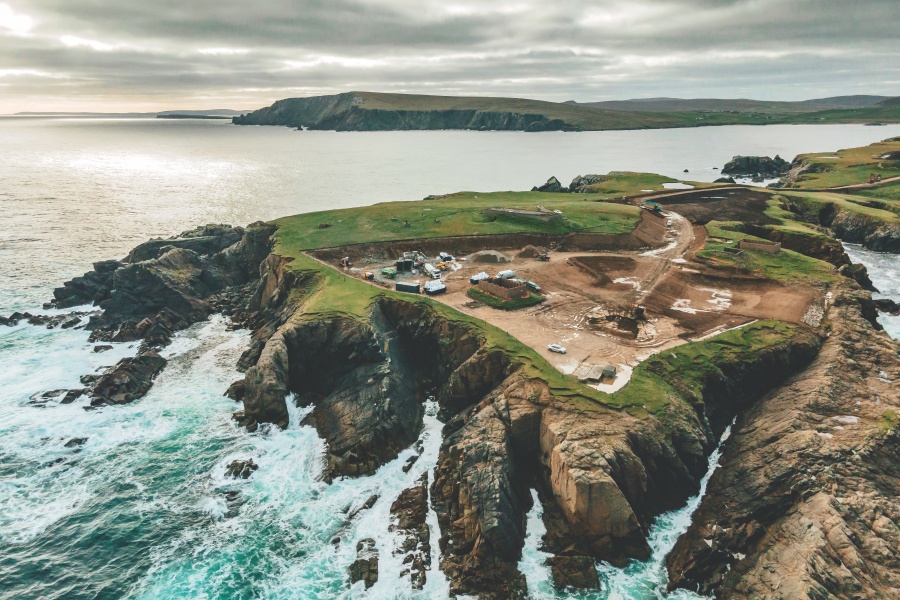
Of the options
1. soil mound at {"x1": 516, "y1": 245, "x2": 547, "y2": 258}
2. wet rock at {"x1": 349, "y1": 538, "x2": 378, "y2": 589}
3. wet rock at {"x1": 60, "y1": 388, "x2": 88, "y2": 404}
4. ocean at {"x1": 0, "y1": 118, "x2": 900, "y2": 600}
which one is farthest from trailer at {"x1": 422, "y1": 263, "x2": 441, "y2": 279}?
wet rock at {"x1": 60, "y1": 388, "x2": 88, "y2": 404}

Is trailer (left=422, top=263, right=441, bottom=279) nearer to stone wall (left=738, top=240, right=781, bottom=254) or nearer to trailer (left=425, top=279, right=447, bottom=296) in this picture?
trailer (left=425, top=279, right=447, bottom=296)

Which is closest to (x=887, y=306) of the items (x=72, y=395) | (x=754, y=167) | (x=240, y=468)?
(x=240, y=468)

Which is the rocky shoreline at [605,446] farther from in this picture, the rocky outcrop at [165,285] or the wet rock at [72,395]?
the rocky outcrop at [165,285]

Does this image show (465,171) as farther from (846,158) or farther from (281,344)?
(281,344)

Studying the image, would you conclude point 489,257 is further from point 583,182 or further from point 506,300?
point 583,182

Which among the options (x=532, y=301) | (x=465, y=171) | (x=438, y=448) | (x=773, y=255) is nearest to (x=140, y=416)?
(x=438, y=448)
